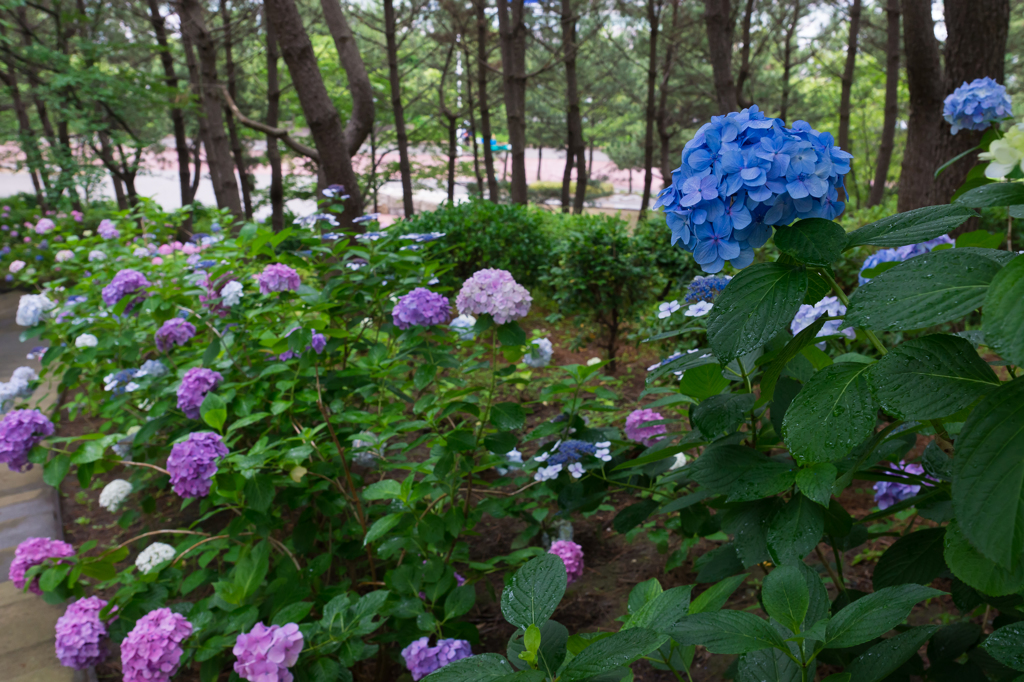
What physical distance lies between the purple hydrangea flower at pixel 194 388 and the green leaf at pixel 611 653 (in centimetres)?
165

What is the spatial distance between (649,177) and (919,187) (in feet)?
33.5

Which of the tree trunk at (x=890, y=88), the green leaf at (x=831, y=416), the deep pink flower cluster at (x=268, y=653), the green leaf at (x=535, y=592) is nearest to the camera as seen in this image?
the green leaf at (x=831, y=416)

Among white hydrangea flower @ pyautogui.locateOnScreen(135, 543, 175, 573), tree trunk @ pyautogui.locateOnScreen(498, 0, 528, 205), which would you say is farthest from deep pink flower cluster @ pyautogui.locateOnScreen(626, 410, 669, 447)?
tree trunk @ pyautogui.locateOnScreen(498, 0, 528, 205)

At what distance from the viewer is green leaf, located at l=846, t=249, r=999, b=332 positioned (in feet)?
1.98

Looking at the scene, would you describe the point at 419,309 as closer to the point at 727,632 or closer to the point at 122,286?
the point at 727,632

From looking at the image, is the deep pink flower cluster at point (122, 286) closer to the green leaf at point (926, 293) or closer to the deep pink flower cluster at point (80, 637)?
the deep pink flower cluster at point (80, 637)

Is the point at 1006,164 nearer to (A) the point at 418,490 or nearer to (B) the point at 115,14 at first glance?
(A) the point at 418,490

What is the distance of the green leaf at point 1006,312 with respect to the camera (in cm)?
52

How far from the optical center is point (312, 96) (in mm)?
4469

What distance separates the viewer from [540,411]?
3.78m

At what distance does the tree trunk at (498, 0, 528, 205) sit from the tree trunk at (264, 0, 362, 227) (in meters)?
3.72

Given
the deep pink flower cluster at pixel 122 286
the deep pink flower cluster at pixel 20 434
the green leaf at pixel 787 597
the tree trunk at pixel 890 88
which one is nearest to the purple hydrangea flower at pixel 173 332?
the deep pink flower cluster at pixel 122 286

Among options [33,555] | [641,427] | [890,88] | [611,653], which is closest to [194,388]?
[33,555]

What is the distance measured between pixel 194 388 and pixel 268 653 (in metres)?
0.96
